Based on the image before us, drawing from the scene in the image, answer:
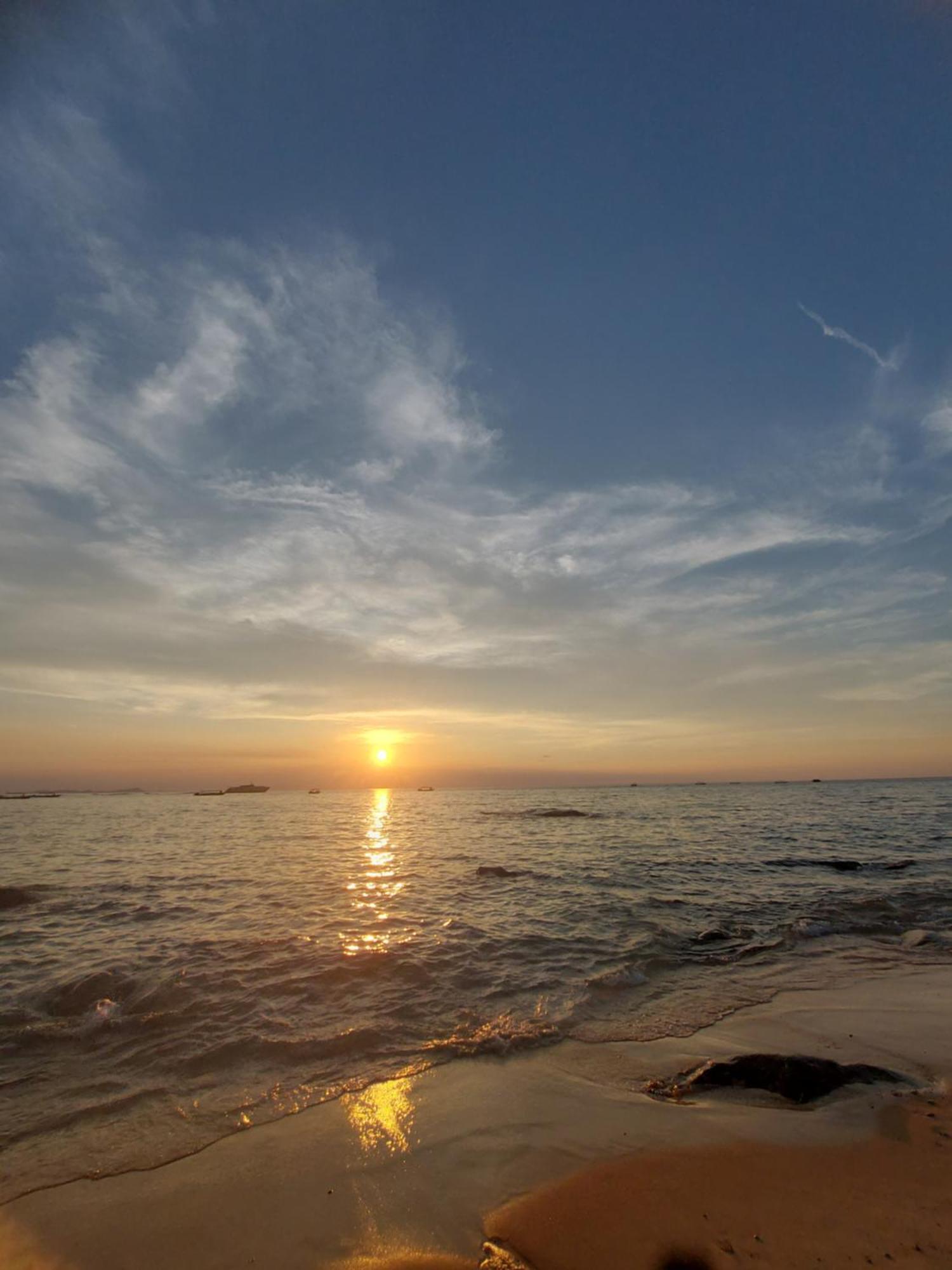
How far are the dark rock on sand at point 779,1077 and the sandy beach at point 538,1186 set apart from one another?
0.18 metres

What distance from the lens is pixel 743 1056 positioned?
764cm

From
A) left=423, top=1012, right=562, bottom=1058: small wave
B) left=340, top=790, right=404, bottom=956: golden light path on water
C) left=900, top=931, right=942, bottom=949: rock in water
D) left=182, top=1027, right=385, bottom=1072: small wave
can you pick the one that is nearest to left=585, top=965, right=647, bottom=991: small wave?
left=423, top=1012, right=562, bottom=1058: small wave

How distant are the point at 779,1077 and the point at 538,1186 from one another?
367cm

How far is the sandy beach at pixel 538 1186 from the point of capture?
15.3ft

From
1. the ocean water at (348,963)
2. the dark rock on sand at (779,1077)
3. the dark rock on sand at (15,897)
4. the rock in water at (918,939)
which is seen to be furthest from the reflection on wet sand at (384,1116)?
the dark rock on sand at (15,897)

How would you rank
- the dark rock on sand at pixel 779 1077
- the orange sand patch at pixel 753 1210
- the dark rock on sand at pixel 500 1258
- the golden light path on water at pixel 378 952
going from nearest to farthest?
the dark rock on sand at pixel 500 1258
the orange sand patch at pixel 753 1210
the golden light path on water at pixel 378 952
the dark rock on sand at pixel 779 1077

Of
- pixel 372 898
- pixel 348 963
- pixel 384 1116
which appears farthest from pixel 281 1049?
pixel 372 898

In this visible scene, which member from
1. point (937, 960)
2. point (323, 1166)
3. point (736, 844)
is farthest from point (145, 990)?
point (736, 844)

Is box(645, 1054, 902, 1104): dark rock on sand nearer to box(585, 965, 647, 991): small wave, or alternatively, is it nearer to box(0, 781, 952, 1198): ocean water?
box(0, 781, 952, 1198): ocean water

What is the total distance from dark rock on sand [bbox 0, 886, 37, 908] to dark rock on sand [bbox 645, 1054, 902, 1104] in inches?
797

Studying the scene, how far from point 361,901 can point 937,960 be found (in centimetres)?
1517

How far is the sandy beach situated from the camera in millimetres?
4652

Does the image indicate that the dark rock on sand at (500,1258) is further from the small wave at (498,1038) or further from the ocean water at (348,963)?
the small wave at (498,1038)

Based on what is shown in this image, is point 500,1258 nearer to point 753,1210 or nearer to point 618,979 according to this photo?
point 753,1210
